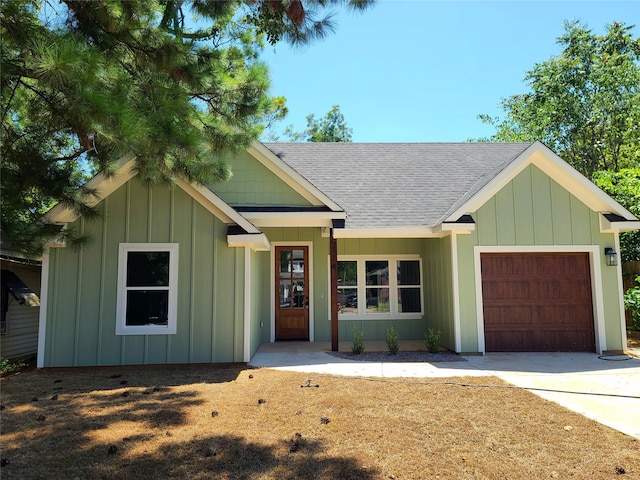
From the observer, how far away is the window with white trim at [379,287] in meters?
10.7

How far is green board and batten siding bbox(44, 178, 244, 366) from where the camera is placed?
24.1ft

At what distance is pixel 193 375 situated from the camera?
6.82 metres

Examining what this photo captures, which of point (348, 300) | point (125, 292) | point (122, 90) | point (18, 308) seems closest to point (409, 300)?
point (348, 300)

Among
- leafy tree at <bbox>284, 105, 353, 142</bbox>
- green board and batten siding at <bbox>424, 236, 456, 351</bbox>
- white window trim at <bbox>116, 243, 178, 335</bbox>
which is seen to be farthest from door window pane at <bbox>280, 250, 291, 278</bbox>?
leafy tree at <bbox>284, 105, 353, 142</bbox>

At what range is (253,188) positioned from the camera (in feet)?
31.4

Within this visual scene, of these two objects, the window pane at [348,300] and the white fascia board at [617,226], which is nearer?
the white fascia board at [617,226]

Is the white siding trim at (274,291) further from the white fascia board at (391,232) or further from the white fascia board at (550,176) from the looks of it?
the white fascia board at (550,176)

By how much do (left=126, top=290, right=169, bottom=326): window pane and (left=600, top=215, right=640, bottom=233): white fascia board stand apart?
339 inches

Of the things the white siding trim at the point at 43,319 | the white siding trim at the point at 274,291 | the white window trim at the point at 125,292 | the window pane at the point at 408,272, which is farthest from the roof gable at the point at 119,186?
the window pane at the point at 408,272

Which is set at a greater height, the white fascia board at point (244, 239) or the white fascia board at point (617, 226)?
the white fascia board at point (617, 226)

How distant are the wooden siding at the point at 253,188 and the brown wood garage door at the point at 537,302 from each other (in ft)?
14.4

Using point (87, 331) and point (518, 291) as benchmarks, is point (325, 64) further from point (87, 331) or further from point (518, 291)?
point (87, 331)

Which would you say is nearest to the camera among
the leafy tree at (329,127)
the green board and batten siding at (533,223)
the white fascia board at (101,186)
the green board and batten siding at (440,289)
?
the white fascia board at (101,186)

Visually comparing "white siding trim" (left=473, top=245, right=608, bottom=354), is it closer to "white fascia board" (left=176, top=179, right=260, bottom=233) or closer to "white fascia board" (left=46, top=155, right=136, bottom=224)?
"white fascia board" (left=176, top=179, right=260, bottom=233)
